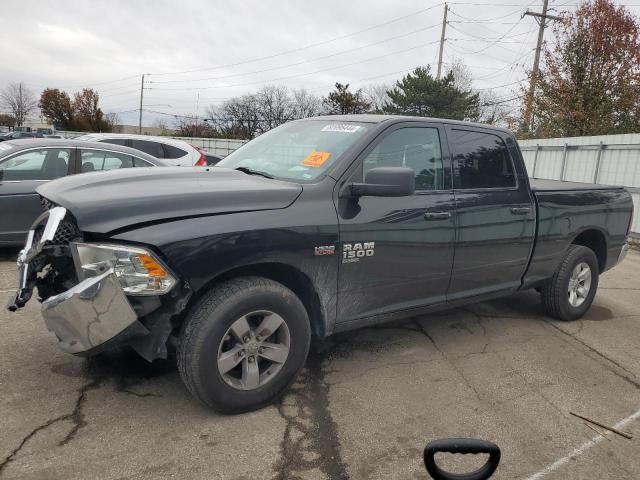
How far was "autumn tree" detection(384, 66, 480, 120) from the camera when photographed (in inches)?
1441

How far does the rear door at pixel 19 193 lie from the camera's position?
6047mm

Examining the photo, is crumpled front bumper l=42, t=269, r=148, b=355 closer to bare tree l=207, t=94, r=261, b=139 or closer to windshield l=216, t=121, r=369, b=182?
windshield l=216, t=121, r=369, b=182

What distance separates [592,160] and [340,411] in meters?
11.7

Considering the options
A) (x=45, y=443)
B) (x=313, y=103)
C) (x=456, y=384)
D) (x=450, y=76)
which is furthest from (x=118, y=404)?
(x=313, y=103)

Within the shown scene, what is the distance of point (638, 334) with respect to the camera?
5000mm

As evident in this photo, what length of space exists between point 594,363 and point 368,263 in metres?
2.23

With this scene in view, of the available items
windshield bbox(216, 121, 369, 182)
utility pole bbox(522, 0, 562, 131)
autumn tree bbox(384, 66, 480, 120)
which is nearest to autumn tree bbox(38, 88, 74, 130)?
autumn tree bbox(384, 66, 480, 120)

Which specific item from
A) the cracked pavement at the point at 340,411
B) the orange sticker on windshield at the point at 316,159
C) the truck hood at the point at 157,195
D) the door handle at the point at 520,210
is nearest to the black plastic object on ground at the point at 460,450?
the cracked pavement at the point at 340,411

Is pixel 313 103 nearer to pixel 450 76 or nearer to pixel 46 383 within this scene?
pixel 450 76

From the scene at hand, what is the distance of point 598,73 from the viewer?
58.8 ft

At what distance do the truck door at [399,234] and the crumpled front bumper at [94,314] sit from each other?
1341mm

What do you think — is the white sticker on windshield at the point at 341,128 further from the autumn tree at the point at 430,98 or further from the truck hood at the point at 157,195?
the autumn tree at the point at 430,98

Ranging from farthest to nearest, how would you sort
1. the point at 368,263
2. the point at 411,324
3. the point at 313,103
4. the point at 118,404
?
the point at 313,103 < the point at 411,324 < the point at 368,263 < the point at 118,404

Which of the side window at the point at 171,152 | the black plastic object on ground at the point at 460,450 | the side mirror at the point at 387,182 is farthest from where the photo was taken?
the side window at the point at 171,152
